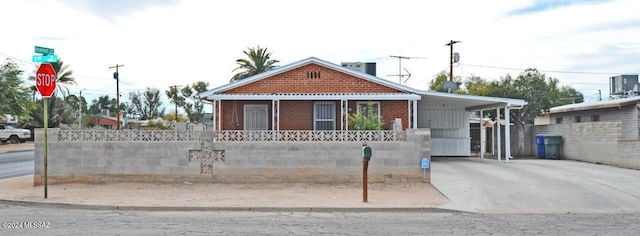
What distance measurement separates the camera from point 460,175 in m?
15.9

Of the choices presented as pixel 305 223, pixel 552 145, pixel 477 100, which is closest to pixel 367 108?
pixel 477 100

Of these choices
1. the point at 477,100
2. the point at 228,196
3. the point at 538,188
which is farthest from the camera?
the point at 477,100

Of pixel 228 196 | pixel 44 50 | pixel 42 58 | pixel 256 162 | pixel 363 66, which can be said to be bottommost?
pixel 228 196

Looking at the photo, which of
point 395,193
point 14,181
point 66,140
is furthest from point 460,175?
point 14,181

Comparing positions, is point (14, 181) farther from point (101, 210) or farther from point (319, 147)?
point (319, 147)

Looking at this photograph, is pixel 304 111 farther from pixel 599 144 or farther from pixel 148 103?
pixel 148 103

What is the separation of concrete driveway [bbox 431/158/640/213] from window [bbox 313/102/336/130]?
4.56 metres

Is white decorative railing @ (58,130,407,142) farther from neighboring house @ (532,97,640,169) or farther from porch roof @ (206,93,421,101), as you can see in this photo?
neighboring house @ (532,97,640,169)

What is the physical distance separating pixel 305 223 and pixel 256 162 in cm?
511

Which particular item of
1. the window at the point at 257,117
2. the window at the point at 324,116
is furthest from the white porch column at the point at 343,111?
the window at the point at 257,117

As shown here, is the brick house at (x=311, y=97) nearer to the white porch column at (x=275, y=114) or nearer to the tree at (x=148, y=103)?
the white porch column at (x=275, y=114)

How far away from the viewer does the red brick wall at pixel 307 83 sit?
20297 mm

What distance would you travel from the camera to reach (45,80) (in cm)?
1245

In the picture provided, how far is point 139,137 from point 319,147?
16.0ft
